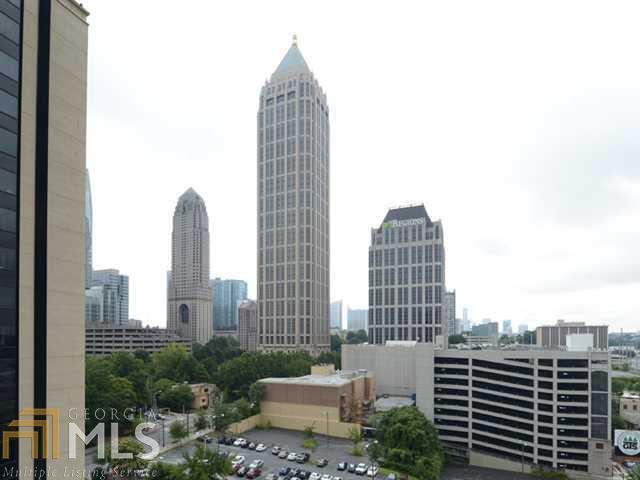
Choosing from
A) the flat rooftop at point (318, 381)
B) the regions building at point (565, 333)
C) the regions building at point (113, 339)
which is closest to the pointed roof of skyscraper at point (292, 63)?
the regions building at point (113, 339)

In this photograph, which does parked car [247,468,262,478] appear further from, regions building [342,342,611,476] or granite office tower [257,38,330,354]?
granite office tower [257,38,330,354]

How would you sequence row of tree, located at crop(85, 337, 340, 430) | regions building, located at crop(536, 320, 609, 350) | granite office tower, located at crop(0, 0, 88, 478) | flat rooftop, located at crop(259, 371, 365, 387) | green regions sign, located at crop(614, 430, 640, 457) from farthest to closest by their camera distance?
regions building, located at crop(536, 320, 609, 350) < flat rooftop, located at crop(259, 371, 365, 387) < row of tree, located at crop(85, 337, 340, 430) < green regions sign, located at crop(614, 430, 640, 457) < granite office tower, located at crop(0, 0, 88, 478)

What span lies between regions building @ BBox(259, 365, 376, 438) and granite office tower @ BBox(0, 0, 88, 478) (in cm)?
4496

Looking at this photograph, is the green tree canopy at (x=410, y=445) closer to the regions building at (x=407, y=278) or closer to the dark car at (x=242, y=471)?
the dark car at (x=242, y=471)

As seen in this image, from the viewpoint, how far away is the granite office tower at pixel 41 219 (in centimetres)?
2141

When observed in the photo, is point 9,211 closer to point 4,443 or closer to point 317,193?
point 4,443

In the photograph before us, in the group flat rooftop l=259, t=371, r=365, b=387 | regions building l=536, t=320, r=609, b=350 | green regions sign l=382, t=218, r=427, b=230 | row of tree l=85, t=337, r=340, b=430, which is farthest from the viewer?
green regions sign l=382, t=218, r=427, b=230

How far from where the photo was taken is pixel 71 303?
24.8 m

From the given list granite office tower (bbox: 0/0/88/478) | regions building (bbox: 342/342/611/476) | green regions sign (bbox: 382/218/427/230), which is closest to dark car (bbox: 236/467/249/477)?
granite office tower (bbox: 0/0/88/478)

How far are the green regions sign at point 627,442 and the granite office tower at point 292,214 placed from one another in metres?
92.2

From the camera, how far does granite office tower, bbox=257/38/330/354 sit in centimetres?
13888

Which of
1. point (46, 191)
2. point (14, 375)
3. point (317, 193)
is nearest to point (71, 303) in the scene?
point (14, 375)

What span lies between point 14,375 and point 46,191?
9209 millimetres

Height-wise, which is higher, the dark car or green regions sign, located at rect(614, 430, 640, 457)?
green regions sign, located at rect(614, 430, 640, 457)
